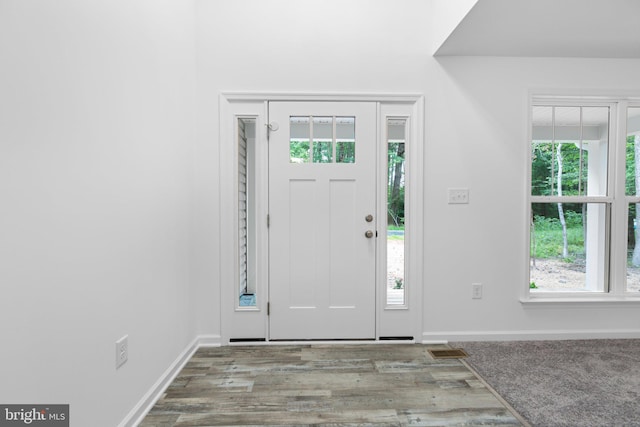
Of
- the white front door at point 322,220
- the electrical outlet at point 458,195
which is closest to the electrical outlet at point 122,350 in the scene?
the white front door at point 322,220

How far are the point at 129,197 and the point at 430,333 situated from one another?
2345 mm

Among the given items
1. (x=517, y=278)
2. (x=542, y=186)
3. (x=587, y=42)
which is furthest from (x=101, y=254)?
(x=587, y=42)

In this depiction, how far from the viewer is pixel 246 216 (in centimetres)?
274

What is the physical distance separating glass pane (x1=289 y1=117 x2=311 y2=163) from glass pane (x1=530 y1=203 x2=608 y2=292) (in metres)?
1.95

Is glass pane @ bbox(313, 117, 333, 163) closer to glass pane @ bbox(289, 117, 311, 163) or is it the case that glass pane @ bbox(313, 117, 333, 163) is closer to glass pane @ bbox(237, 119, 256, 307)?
glass pane @ bbox(289, 117, 311, 163)

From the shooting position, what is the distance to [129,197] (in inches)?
66.0

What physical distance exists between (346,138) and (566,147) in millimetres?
1811

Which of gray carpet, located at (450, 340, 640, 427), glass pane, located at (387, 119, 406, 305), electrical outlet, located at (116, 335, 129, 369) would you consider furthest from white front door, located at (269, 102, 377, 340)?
electrical outlet, located at (116, 335, 129, 369)

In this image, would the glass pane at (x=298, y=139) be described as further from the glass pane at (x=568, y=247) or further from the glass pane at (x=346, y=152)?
the glass pane at (x=568, y=247)

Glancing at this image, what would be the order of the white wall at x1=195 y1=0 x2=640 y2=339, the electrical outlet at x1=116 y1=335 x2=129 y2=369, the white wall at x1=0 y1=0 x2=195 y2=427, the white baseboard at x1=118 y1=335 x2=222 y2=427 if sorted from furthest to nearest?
the white wall at x1=195 y1=0 x2=640 y2=339 → the white baseboard at x1=118 y1=335 x2=222 y2=427 → the electrical outlet at x1=116 y1=335 x2=129 y2=369 → the white wall at x1=0 y1=0 x2=195 y2=427

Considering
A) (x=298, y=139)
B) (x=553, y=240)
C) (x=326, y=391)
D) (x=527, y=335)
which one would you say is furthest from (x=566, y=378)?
(x=298, y=139)

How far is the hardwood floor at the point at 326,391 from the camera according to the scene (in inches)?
67.8

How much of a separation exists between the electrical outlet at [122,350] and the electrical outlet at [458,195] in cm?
236

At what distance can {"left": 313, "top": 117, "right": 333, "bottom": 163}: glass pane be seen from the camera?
2.63 meters
